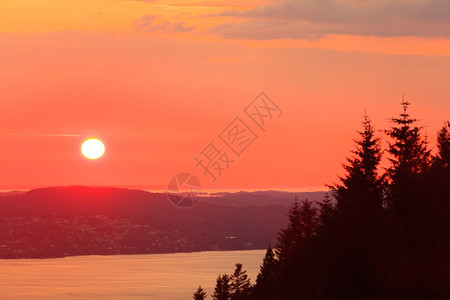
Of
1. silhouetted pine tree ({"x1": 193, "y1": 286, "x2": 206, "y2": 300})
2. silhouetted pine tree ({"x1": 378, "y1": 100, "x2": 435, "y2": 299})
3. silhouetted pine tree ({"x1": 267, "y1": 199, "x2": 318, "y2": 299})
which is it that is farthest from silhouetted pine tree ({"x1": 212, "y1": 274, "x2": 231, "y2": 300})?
silhouetted pine tree ({"x1": 378, "y1": 100, "x2": 435, "y2": 299})

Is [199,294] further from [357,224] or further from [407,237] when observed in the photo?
[407,237]

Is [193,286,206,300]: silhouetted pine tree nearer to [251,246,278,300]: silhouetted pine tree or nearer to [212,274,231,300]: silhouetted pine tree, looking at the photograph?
[212,274,231,300]: silhouetted pine tree

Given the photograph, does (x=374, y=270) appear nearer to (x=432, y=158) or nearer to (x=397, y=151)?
(x=397, y=151)

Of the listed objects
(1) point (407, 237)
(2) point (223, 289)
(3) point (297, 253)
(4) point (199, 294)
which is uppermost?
(2) point (223, 289)

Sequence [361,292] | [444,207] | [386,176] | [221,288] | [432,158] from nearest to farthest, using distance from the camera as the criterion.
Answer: [444,207] < [361,292] < [386,176] < [432,158] < [221,288]

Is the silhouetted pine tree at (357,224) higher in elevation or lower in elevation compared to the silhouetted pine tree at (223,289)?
lower

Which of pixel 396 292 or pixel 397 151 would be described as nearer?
pixel 396 292

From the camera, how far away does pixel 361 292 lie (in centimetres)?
4369

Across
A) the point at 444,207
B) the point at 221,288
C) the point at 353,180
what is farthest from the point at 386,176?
the point at 221,288

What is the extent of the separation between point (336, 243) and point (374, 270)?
303cm

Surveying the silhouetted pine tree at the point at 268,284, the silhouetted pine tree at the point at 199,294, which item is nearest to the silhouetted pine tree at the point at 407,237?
the silhouetted pine tree at the point at 268,284

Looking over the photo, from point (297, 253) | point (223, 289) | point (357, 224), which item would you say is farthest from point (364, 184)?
point (223, 289)

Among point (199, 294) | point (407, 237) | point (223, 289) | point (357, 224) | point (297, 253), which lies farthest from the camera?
point (223, 289)

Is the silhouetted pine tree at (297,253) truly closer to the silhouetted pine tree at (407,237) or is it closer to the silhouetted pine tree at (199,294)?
the silhouetted pine tree at (407,237)
